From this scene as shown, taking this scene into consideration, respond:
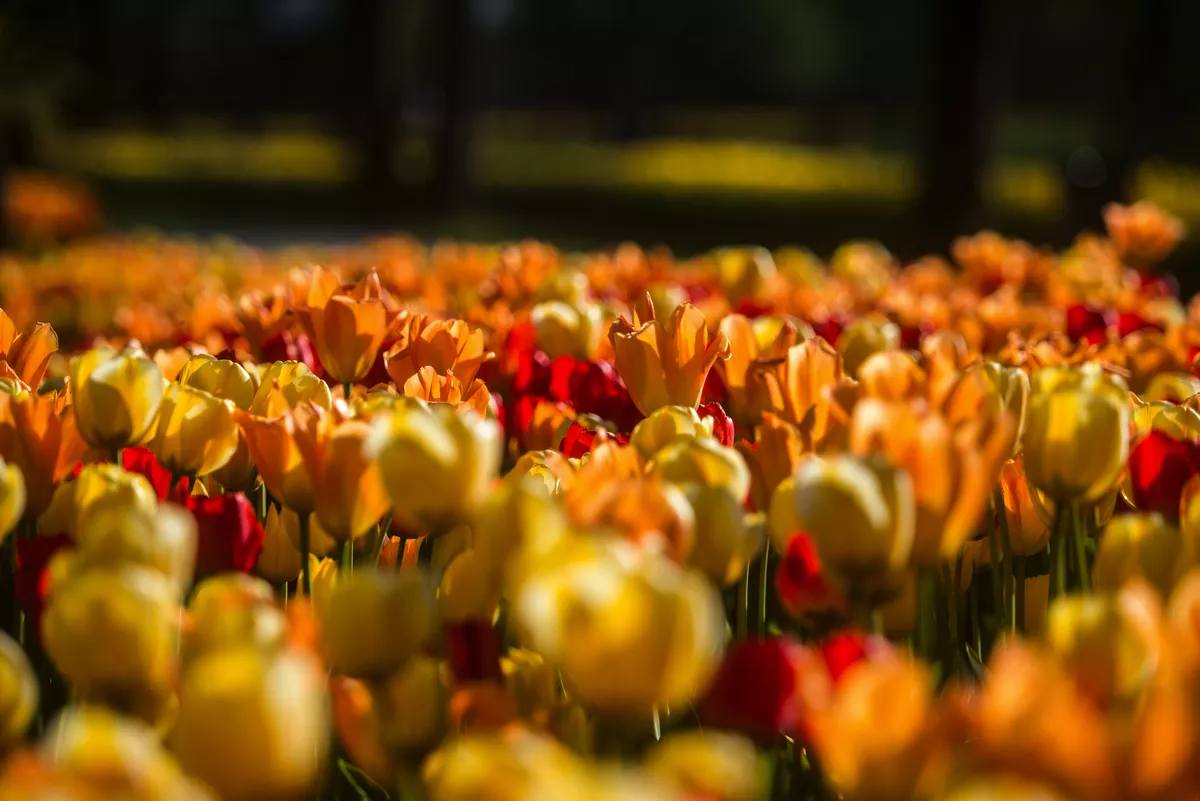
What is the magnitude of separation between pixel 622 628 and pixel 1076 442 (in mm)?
563

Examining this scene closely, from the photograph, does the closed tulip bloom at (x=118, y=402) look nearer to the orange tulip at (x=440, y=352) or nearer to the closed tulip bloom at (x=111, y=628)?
the orange tulip at (x=440, y=352)

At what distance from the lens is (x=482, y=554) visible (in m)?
1.07

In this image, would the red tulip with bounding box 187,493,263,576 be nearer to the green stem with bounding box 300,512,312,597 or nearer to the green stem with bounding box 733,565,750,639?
the green stem with bounding box 300,512,312,597

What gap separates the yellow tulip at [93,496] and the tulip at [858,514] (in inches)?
20.5

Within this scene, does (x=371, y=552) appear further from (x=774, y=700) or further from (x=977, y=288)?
(x=977, y=288)

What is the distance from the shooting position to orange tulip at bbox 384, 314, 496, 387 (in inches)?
65.7

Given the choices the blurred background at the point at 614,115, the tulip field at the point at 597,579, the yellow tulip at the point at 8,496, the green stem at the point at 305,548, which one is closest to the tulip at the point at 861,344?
the tulip field at the point at 597,579

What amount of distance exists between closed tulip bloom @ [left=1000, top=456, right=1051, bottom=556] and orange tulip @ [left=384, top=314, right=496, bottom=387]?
0.63 meters

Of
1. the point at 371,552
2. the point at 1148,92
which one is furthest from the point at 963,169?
the point at 371,552

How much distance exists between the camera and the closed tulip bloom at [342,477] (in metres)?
1.09

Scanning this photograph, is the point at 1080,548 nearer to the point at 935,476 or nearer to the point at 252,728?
the point at 935,476

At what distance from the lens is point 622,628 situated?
2.38 feet

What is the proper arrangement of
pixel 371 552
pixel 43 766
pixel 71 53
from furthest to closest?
1. pixel 71 53
2. pixel 371 552
3. pixel 43 766

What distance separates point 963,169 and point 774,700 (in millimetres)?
14874
